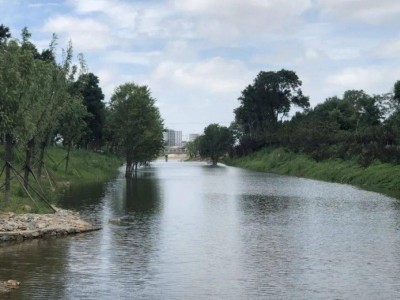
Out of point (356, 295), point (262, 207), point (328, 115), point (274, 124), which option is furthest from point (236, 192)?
point (274, 124)

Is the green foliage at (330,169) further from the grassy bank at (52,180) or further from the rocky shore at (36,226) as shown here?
the rocky shore at (36,226)

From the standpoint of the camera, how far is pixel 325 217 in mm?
38719

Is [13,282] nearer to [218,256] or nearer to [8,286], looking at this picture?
[8,286]

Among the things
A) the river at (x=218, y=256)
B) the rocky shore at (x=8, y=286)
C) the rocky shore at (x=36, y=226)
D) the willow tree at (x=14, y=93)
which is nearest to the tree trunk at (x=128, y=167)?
the river at (x=218, y=256)

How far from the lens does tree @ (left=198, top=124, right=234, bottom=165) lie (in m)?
186

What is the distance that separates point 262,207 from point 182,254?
20784 millimetres

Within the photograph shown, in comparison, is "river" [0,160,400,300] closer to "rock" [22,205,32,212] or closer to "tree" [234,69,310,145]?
"rock" [22,205,32,212]

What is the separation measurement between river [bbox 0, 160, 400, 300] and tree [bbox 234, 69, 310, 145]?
107 meters

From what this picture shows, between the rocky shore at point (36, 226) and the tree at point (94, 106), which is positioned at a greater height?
the tree at point (94, 106)

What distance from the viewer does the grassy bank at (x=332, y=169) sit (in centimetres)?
6553

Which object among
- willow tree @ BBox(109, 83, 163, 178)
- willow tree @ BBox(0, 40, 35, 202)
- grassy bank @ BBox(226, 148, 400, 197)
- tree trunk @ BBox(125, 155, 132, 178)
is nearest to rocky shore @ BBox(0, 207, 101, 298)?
willow tree @ BBox(0, 40, 35, 202)

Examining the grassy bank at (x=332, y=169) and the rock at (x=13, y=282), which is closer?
the rock at (x=13, y=282)

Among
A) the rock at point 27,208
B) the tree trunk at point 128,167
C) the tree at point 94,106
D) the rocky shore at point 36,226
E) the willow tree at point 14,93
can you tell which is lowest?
the rocky shore at point 36,226

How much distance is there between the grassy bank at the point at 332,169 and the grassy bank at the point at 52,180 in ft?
113
